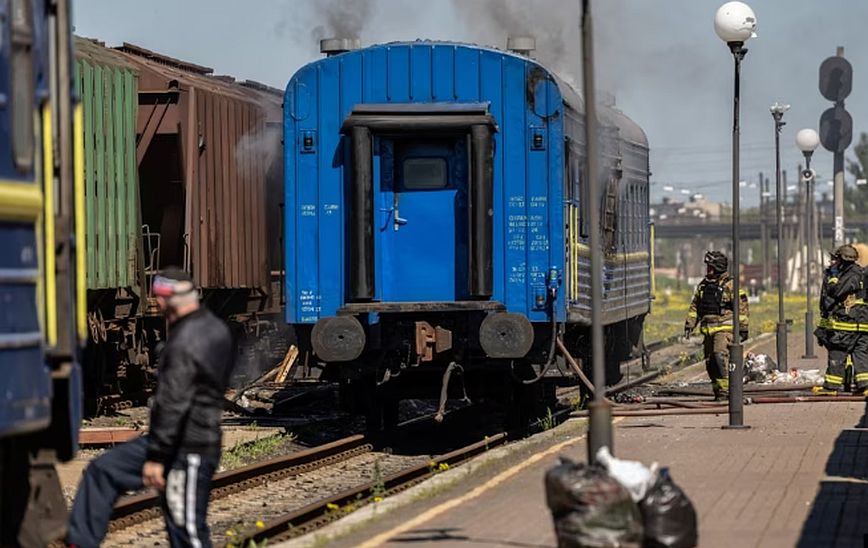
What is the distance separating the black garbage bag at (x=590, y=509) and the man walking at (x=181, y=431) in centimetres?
167

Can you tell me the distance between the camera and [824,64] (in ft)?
124

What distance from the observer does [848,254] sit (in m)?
20.5

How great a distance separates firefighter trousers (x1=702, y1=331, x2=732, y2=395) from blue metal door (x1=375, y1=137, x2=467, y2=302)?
194 inches

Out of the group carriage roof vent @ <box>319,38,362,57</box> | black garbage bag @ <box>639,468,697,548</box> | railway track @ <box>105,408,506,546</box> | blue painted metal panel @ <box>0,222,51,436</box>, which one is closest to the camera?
blue painted metal panel @ <box>0,222,51,436</box>

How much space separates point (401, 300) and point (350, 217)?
2.99 feet

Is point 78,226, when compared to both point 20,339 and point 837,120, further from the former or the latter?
point 837,120

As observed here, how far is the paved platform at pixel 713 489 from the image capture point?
10.5 m

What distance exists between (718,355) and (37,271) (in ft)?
44.2

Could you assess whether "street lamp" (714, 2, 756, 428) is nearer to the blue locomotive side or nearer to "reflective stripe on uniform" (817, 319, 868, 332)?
"reflective stripe on uniform" (817, 319, 868, 332)

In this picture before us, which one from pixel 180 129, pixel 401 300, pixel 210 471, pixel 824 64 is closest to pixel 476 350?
pixel 401 300

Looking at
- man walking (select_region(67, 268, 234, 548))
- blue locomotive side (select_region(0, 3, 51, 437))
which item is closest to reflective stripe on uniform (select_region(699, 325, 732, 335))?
man walking (select_region(67, 268, 234, 548))

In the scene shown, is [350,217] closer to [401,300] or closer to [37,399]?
[401,300]

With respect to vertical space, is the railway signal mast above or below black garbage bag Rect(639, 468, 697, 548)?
above

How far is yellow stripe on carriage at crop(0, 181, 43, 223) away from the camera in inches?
311
